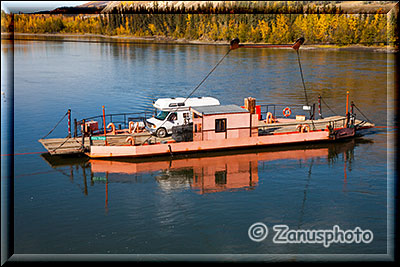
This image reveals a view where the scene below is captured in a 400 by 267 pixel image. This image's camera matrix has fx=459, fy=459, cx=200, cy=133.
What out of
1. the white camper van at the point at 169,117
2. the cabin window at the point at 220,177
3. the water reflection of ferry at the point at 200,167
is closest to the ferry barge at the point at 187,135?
the white camper van at the point at 169,117

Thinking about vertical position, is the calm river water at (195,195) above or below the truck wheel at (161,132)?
below

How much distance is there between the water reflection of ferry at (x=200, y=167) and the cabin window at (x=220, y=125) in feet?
7.07

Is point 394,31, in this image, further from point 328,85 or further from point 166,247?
point 166,247

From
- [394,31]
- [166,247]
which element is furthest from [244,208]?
[394,31]

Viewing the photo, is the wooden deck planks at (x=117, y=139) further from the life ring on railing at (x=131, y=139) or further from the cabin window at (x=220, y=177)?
the cabin window at (x=220, y=177)

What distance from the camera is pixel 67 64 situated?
11075cm

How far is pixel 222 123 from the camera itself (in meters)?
40.5

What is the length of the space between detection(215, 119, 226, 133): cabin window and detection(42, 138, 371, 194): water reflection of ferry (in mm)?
2155

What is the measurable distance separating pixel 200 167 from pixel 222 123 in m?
4.91

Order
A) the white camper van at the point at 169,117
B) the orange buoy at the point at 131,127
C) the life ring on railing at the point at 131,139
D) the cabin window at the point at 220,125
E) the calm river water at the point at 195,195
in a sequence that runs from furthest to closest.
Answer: the orange buoy at the point at 131,127, the white camper van at the point at 169,117, the cabin window at the point at 220,125, the life ring on railing at the point at 131,139, the calm river water at the point at 195,195

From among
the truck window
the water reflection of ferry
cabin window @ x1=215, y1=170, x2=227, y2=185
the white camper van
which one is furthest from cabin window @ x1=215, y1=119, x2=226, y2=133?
cabin window @ x1=215, y1=170, x2=227, y2=185

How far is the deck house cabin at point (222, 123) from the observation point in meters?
39.9

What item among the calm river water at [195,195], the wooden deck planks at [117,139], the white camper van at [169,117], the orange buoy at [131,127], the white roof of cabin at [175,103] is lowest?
the calm river water at [195,195]
